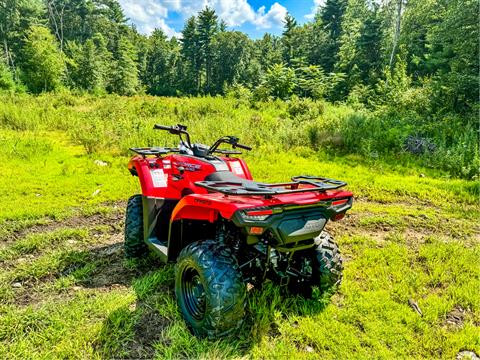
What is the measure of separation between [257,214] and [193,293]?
3.18 ft

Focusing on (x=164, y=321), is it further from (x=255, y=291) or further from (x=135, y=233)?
(x=135, y=233)

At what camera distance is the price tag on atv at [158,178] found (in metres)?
3.21

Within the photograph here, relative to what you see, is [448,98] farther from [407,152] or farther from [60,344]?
[60,344]

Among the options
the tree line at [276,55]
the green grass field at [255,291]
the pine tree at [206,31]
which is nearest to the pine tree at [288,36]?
the tree line at [276,55]

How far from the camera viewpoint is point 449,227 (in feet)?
15.0

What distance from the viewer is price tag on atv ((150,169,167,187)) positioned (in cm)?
321

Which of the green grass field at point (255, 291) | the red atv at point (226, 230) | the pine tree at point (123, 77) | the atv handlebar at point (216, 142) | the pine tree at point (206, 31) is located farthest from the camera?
the pine tree at point (206, 31)

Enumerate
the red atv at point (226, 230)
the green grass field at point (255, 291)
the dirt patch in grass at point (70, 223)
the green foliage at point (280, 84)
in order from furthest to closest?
the green foliage at point (280, 84) < the dirt patch in grass at point (70, 223) < the green grass field at point (255, 291) < the red atv at point (226, 230)

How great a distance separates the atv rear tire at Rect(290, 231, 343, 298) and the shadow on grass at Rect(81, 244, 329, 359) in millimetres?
150

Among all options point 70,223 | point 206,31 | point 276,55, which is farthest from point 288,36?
point 70,223

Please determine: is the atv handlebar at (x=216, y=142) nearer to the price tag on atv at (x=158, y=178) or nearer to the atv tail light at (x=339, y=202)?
the price tag on atv at (x=158, y=178)

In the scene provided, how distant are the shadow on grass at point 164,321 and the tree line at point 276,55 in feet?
32.9

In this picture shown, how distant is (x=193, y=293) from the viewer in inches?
96.0

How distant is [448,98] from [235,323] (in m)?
11.5
